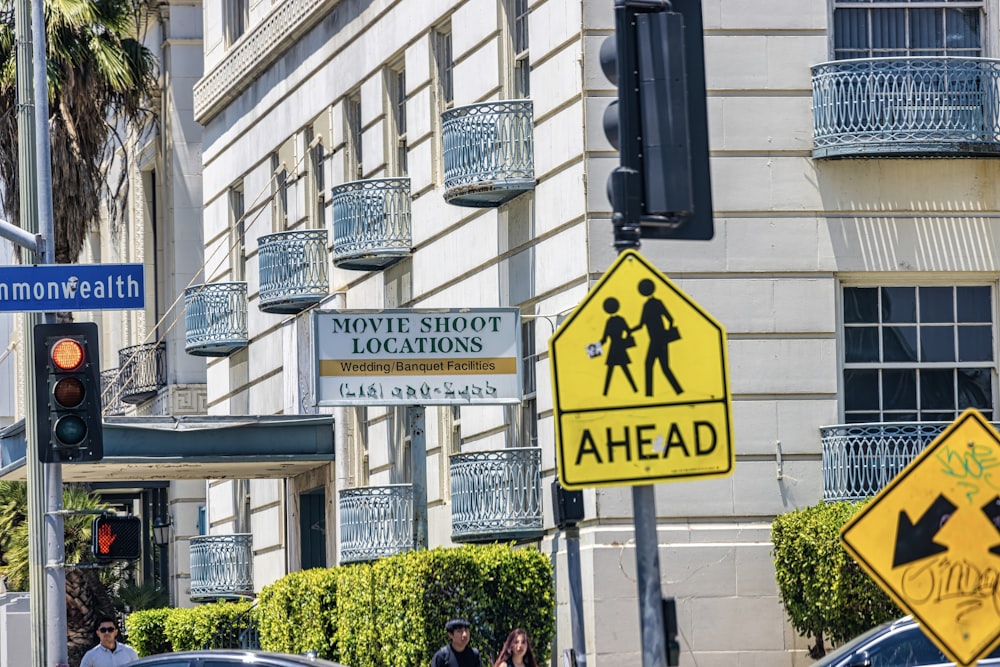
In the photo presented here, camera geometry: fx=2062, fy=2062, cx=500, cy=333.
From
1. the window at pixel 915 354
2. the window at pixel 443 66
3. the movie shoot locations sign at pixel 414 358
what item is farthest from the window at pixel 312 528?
the window at pixel 915 354

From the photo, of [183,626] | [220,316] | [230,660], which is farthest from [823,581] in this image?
[220,316]

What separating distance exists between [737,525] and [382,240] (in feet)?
25.7

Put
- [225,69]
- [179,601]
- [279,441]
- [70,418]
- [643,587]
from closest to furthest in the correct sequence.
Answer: [643,587]
[70,418]
[279,441]
[225,69]
[179,601]

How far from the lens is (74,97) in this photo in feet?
114

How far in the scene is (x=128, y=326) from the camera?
4803 cm

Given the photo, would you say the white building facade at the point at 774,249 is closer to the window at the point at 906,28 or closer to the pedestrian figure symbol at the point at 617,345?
the window at the point at 906,28

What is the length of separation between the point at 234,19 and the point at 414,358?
17.6m

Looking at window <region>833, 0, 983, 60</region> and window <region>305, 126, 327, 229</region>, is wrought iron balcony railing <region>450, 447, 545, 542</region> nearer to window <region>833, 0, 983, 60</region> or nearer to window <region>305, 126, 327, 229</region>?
window <region>833, 0, 983, 60</region>

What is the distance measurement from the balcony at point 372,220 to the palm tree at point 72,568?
1084cm

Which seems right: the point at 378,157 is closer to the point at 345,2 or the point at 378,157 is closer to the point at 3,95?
the point at 345,2

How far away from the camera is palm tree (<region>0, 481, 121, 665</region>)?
37969mm

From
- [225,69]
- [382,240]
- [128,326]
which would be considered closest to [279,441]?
[382,240]

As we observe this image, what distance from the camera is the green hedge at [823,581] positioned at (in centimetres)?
2030

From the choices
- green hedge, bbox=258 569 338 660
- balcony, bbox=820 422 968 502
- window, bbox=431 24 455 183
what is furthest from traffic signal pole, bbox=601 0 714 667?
window, bbox=431 24 455 183
